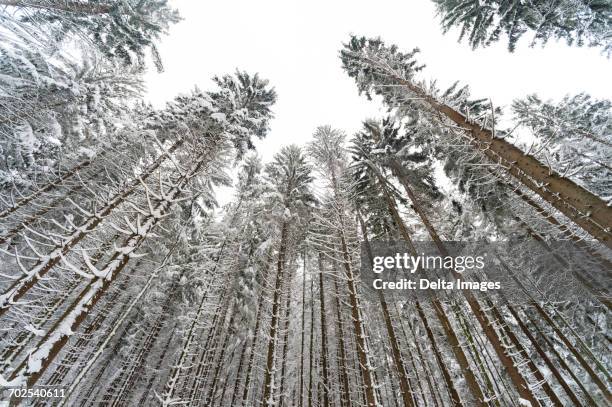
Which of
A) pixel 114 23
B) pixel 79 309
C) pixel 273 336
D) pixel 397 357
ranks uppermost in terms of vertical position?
pixel 114 23

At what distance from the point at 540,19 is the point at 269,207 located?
1288cm

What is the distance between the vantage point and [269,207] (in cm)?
1434

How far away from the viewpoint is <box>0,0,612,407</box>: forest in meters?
7.27

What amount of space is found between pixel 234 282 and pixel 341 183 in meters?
8.18

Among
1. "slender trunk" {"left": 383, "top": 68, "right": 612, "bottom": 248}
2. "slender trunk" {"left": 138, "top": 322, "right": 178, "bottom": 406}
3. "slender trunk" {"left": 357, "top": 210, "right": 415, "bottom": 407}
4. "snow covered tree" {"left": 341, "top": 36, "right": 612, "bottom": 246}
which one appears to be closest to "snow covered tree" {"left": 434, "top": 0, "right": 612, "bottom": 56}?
"snow covered tree" {"left": 341, "top": 36, "right": 612, "bottom": 246}

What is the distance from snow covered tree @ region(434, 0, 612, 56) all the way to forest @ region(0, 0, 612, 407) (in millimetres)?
62

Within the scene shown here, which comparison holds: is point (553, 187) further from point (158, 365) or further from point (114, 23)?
point (158, 365)

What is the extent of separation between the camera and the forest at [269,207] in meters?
7.27

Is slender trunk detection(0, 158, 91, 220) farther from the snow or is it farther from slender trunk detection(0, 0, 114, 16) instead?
the snow

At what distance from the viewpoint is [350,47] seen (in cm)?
1536

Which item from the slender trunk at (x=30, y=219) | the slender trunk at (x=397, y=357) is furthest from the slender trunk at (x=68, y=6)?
the slender trunk at (x=397, y=357)

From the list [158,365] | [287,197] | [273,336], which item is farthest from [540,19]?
[158,365]

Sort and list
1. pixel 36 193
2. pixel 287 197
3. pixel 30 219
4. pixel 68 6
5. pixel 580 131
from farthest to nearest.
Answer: pixel 287 197, pixel 580 131, pixel 36 193, pixel 30 219, pixel 68 6

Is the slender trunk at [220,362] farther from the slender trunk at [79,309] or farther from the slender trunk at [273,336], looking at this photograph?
the slender trunk at [79,309]
